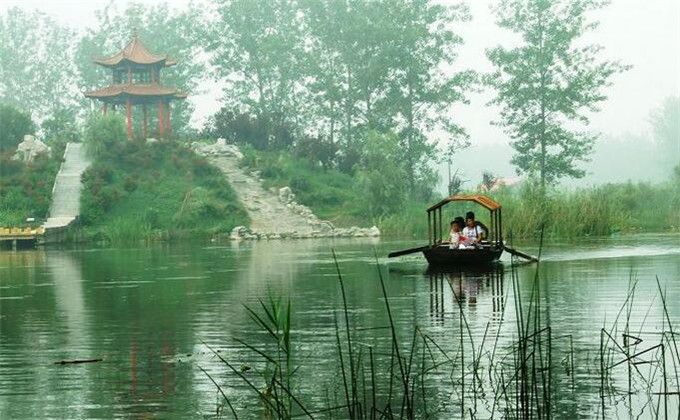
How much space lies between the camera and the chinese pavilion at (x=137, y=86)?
66.8 metres

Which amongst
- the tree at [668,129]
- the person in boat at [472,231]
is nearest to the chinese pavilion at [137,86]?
the person in boat at [472,231]

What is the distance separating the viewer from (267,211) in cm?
5741

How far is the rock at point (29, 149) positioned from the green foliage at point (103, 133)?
8.16 ft

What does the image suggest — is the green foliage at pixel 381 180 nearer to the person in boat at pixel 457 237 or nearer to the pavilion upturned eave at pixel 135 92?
the pavilion upturned eave at pixel 135 92

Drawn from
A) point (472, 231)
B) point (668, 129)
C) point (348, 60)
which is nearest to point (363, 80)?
point (348, 60)

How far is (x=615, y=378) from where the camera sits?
38.2ft

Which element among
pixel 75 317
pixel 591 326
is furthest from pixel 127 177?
pixel 591 326

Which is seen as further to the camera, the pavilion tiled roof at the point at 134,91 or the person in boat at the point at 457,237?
the pavilion tiled roof at the point at 134,91

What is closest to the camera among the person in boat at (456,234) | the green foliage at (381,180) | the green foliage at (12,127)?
the person in boat at (456,234)

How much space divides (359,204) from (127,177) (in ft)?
35.7

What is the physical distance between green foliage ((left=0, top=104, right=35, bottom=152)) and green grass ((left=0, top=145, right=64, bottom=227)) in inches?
119

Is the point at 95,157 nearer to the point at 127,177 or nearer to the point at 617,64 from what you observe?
the point at 127,177

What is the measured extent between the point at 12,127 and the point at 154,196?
1261cm

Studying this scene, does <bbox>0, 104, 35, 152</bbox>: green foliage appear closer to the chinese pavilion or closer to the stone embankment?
the chinese pavilion
